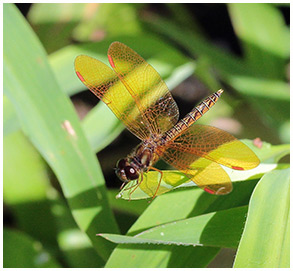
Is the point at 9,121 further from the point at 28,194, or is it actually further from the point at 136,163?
the point at 136,163

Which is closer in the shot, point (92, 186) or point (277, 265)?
point (277, 265)

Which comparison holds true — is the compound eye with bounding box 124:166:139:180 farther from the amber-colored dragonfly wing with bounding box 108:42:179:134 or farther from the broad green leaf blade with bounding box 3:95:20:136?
the broad green leaf blade with bounding box 3:95:20:136

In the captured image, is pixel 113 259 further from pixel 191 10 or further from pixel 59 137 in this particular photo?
pixel 191 10

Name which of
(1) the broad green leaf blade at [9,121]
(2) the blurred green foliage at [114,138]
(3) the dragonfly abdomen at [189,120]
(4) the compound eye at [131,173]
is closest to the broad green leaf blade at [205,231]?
(2) the blurred green foliage at [114,138]

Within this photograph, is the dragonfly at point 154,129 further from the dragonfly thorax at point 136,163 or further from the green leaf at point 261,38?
the green leaf at point 261,38

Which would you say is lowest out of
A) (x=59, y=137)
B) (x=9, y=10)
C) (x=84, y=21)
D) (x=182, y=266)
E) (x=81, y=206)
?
(x=182, y=266)

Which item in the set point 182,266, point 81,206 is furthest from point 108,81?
point 182,266

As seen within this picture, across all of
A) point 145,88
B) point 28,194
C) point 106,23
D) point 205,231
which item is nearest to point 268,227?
point 205,231

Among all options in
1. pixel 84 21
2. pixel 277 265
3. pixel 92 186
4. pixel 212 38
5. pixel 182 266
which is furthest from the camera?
pixel 212 38

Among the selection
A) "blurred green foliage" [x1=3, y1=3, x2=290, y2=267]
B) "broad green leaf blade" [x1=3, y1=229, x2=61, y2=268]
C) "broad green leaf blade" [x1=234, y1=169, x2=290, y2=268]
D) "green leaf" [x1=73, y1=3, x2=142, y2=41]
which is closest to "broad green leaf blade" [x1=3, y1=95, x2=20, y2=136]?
"blurred green foliage" [x1=3, y1=3, x2=290, y2=267]
